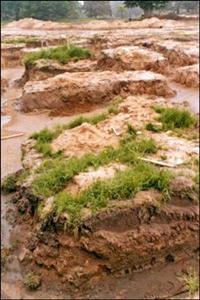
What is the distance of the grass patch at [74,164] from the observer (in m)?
6.92

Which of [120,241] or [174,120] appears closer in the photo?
[120,241]

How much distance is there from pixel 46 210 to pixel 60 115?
683cm

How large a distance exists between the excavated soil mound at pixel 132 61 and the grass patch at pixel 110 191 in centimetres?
1026

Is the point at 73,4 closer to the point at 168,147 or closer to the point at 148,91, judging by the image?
the point at 148,91

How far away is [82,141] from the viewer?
27.6 feet

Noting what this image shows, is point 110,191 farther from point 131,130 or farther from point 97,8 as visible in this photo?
point 97,8

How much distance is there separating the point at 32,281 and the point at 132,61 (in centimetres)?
1178

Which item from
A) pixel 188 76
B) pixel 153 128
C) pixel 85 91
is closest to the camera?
pixel 153 128

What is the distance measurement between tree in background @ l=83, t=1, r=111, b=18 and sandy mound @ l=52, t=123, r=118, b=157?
53.1 metres

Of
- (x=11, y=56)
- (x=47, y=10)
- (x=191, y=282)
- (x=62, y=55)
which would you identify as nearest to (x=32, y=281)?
(x=191, y=282)

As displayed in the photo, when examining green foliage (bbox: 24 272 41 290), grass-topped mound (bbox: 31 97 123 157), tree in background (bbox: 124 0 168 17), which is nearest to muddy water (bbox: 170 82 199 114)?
grass-topped mound (bbox: 31 97 123 157)

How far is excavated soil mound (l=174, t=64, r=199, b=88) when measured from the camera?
14.6 meters

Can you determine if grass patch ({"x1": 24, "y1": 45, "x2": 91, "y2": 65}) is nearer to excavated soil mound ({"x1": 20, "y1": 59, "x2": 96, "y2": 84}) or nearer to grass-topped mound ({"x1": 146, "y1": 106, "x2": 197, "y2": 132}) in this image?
excavated soil mound ({"x1": 20, "y1": 59, "x2": 96, "y2": 84})

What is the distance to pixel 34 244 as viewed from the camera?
21.0ft
